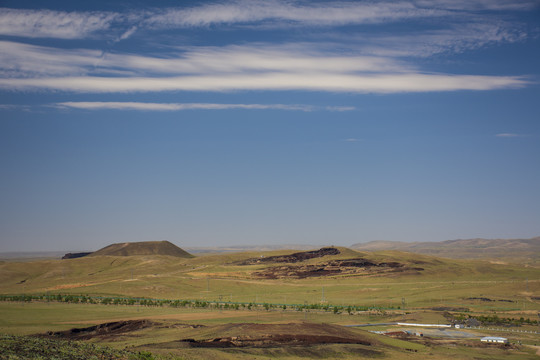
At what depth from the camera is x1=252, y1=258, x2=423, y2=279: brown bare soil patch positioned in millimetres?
184250

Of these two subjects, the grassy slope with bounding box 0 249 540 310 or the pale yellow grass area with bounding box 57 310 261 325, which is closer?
the pale yellow grass area with bounding box 57 310 261 325

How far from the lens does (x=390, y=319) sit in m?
95.7

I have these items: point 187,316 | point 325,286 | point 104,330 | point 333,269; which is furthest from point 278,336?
point 333,269

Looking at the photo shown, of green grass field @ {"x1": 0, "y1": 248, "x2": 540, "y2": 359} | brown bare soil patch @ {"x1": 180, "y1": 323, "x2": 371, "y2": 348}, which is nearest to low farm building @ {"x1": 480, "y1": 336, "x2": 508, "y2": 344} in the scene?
green grass field @ {"x1": 0, "y1": 248, "x2": 540, "y2": 359}

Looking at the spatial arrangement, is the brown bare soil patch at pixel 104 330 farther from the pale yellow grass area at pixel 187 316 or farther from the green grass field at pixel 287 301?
the pale yellow grass area at pixel 187 316

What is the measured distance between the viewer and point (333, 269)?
192 metres

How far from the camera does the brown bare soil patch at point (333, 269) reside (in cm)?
18425

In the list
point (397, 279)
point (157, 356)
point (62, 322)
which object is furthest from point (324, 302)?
point (157, 356)

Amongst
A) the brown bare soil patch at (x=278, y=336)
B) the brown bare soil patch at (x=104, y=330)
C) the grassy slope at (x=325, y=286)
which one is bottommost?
the grassy slope at (x=325, y=286)

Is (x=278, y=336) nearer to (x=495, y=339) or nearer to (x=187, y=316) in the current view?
(x=495, y=339)

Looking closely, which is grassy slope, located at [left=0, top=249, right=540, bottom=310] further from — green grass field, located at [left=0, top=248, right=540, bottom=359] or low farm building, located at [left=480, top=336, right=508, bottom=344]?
low farm building, located at [left=480, top=336, right=508, bottom=344]

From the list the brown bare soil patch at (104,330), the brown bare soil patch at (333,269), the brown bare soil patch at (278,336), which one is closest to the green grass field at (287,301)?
the brown bare soil patch at (104,330)

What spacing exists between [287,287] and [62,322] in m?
84.1

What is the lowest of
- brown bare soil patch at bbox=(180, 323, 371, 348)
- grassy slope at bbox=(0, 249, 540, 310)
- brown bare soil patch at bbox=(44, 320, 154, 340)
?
grassy slope at bbox=(0, 249, 540, 310)
